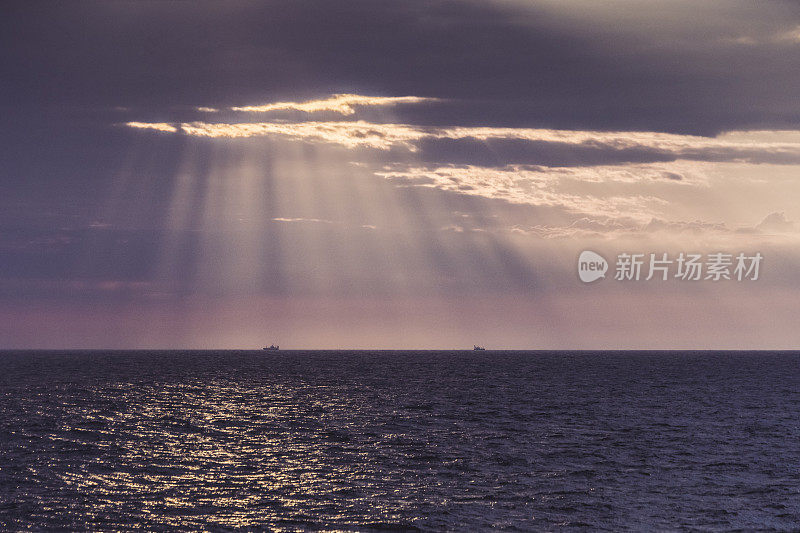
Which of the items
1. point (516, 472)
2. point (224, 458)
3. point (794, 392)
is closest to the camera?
point (516, 472)

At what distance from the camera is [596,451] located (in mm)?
51375

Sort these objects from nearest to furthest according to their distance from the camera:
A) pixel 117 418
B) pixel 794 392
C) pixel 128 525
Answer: pixel 128 525, pixel 117 418, pixel 794 392

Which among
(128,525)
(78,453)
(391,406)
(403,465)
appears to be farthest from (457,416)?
(128,525)

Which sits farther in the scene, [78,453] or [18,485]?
[78,453]

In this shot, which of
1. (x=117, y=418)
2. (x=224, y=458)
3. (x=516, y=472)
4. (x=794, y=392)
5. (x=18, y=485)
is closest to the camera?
(x=18, y=485)

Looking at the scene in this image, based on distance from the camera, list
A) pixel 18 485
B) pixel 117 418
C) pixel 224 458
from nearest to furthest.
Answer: pixel 18 485 → pixel 224 458 → pixel 117 418

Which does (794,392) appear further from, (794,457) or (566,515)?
(566,515)

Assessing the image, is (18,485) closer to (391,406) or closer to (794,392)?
(391,406)

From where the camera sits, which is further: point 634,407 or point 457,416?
point 634,407

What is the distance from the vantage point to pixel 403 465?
150ft

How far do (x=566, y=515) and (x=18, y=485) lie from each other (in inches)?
1051

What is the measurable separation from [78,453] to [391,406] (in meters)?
40.6

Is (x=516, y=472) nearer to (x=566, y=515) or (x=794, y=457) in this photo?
(x=566, y=515)

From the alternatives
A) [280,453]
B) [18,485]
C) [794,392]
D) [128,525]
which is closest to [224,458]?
[280,453]
